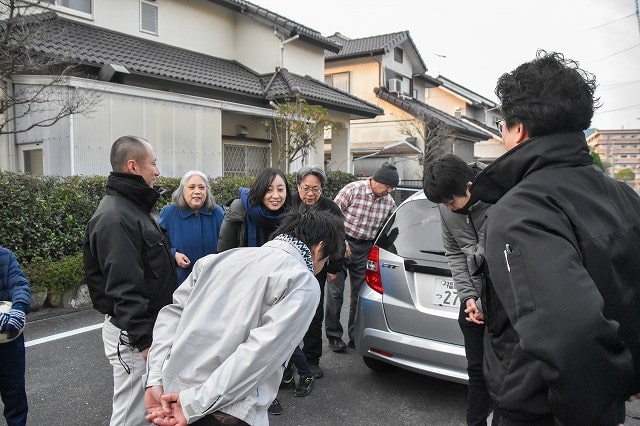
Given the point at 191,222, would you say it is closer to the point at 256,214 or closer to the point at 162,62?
the point at 256,214

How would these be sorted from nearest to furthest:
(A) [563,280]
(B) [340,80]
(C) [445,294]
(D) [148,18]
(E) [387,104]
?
1. (A) [563,280]
2. (C) [445,294]
3. (D) [148,18]
4. (E) [387,104]
5. (B) [340,80]

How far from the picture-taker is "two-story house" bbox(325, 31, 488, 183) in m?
21.4

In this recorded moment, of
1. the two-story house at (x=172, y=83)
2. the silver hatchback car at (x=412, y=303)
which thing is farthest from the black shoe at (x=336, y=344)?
the two-story house at (x=172, y=83)

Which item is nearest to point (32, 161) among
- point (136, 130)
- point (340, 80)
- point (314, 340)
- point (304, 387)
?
point (136, 130)

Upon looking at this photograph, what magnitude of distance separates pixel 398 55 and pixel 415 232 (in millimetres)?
22064

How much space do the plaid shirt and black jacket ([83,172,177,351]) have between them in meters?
2.56

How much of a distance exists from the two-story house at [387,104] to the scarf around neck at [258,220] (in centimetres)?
1746

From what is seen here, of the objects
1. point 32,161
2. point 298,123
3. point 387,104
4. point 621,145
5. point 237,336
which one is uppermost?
point 621,145

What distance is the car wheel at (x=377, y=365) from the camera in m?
3.94

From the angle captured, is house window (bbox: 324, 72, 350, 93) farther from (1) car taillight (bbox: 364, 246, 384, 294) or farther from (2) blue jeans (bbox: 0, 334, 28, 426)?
(2) blue jeans (bbox: 0, 334, 28, 426)

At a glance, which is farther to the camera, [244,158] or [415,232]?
[244,158]

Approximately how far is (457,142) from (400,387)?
22872mm

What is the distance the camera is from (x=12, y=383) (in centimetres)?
264

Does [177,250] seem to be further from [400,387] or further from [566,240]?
[566,240]
